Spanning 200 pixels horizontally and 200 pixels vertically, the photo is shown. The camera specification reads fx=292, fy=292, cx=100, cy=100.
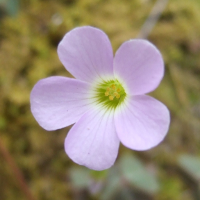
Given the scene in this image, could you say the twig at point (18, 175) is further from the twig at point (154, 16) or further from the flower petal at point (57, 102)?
the twig at point (154, 16)

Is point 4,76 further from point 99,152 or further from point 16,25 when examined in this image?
point 99,152

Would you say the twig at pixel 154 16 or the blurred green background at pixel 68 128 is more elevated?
the twig at pixel 154 16

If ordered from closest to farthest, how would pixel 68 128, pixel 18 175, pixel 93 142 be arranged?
pixel 93 142, pixel 18 175, pixel 68 128

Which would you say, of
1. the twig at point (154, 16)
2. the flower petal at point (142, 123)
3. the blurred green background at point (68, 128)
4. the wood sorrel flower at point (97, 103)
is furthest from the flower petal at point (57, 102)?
the twig at point (154, 16)

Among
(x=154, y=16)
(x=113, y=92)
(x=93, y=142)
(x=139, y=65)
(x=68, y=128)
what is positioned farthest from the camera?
(x=154, y=16)

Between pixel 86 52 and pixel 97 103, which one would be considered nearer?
pixel 86 52

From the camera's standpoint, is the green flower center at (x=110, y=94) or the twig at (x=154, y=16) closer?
the green flower center at (x=110, y=94)

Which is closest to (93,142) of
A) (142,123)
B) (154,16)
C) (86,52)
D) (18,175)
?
(142,123)

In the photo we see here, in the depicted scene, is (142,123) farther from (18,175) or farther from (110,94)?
(18,175)
